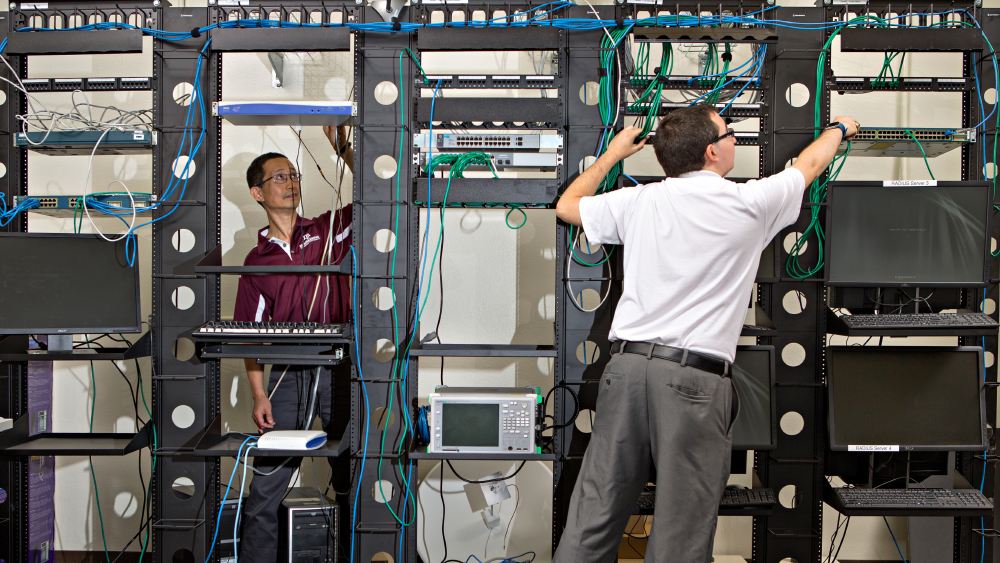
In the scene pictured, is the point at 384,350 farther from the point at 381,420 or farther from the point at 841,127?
the point at 841,127

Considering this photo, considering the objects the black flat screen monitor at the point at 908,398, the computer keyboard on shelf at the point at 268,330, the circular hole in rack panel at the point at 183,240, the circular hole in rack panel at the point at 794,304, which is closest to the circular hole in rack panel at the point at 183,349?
the computer keyboard on shelf at the point at 268,330

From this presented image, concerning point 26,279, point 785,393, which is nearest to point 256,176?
point 26,279

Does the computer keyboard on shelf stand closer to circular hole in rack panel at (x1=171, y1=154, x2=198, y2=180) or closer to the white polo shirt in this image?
circular hole in rack panel at (x1=171, y1=154, x2=198, y2=180)

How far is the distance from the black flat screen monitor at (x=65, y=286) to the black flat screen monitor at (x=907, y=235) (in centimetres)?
288

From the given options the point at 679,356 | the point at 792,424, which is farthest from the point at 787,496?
the point at 679,356

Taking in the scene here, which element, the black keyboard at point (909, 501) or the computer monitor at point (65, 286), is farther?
the computer monitor at point (65, 286)

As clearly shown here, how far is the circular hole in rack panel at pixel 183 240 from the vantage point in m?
2.41

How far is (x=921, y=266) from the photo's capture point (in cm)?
226

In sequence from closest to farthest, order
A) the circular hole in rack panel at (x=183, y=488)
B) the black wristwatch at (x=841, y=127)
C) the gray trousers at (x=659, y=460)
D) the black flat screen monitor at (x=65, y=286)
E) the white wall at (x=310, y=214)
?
the gray trousers at (x=659, y=460), the black wristwatch at (x=841, y=127), the black flat screen monitor at (x=65, y=286), the circular hole in rack panel at (x=183, y=488), the white wall at (x=310, y=214)

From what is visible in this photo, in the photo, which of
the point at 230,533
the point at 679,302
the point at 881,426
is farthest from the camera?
the point at 230,533

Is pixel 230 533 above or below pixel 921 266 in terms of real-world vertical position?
below

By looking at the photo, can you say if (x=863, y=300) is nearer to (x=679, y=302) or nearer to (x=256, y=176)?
(x=679, y=302)

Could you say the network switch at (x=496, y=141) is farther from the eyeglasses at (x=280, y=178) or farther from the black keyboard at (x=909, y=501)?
the black keyboard at (x=909, y=501)

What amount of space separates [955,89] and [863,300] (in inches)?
37.3
